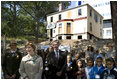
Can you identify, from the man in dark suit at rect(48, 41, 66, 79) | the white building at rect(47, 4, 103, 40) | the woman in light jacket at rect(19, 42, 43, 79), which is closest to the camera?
the woman in light jacket at rect(19, 42, 43, 79)

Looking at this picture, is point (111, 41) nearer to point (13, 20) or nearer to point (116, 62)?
point (116, 62)

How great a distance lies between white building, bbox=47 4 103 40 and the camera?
4.95 metres

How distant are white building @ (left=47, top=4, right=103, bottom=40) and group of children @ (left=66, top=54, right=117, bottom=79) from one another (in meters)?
1.34

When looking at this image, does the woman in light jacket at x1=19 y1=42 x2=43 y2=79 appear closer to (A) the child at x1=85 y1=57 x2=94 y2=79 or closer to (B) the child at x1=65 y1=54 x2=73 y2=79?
(B) the child at x1=65 y1=54 x2=73 y2=79

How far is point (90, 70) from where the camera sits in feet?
12.3

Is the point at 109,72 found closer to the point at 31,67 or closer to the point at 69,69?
the point at 69,69

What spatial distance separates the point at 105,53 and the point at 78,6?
2140 millimetres

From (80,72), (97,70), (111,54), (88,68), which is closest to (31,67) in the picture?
(80,72)

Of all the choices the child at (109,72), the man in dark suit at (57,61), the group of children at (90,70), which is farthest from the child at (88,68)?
the man in dark suit at (57,61)

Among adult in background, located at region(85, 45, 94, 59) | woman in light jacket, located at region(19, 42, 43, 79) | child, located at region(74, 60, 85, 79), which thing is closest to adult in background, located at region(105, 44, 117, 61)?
adult in background, located at region(85, 45, 94, 59)

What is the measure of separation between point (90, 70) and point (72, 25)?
74.0 inches

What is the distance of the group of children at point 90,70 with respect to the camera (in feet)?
12.0

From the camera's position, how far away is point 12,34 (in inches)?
183

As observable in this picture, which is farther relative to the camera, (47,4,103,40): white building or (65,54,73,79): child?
(47,4,103,40): white building
